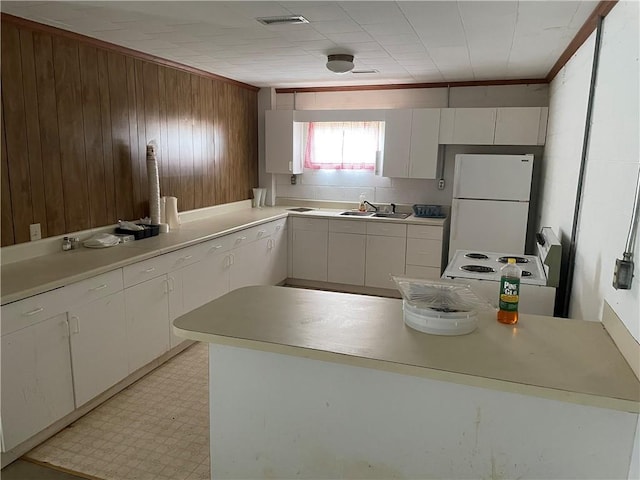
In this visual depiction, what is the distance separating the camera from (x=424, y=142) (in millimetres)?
4938

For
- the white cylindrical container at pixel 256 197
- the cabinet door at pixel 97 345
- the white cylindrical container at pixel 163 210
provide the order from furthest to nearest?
the white cylindrical container at pixel 256 197 < the white cylindrical container at pixel 163 210 < the cabinet door at pixel 97 345

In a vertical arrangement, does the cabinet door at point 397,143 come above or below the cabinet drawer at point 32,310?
above

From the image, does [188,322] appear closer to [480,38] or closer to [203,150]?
[480,38]

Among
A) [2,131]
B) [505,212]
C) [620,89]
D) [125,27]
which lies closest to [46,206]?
[2,131]

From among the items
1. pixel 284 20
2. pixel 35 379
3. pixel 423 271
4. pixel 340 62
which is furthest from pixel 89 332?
pixel 423 271

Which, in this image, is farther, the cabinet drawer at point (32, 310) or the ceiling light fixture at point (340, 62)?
the ceiling light fixture at point (340, 62)

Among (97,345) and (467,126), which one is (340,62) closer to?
(467,126)

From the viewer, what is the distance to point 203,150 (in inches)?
183

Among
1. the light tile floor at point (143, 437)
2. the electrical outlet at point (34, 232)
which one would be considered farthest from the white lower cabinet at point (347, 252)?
the electrical outlet at point (34, 232)

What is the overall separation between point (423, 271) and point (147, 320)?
278cm

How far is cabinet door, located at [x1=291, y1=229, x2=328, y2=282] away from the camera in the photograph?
17.0 feet

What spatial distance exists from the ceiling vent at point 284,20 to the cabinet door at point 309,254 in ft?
8.77

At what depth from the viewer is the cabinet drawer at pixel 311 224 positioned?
16.9ft

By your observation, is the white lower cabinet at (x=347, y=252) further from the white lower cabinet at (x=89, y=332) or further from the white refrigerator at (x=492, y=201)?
the white lower cabinet at (x=89, y=332)
